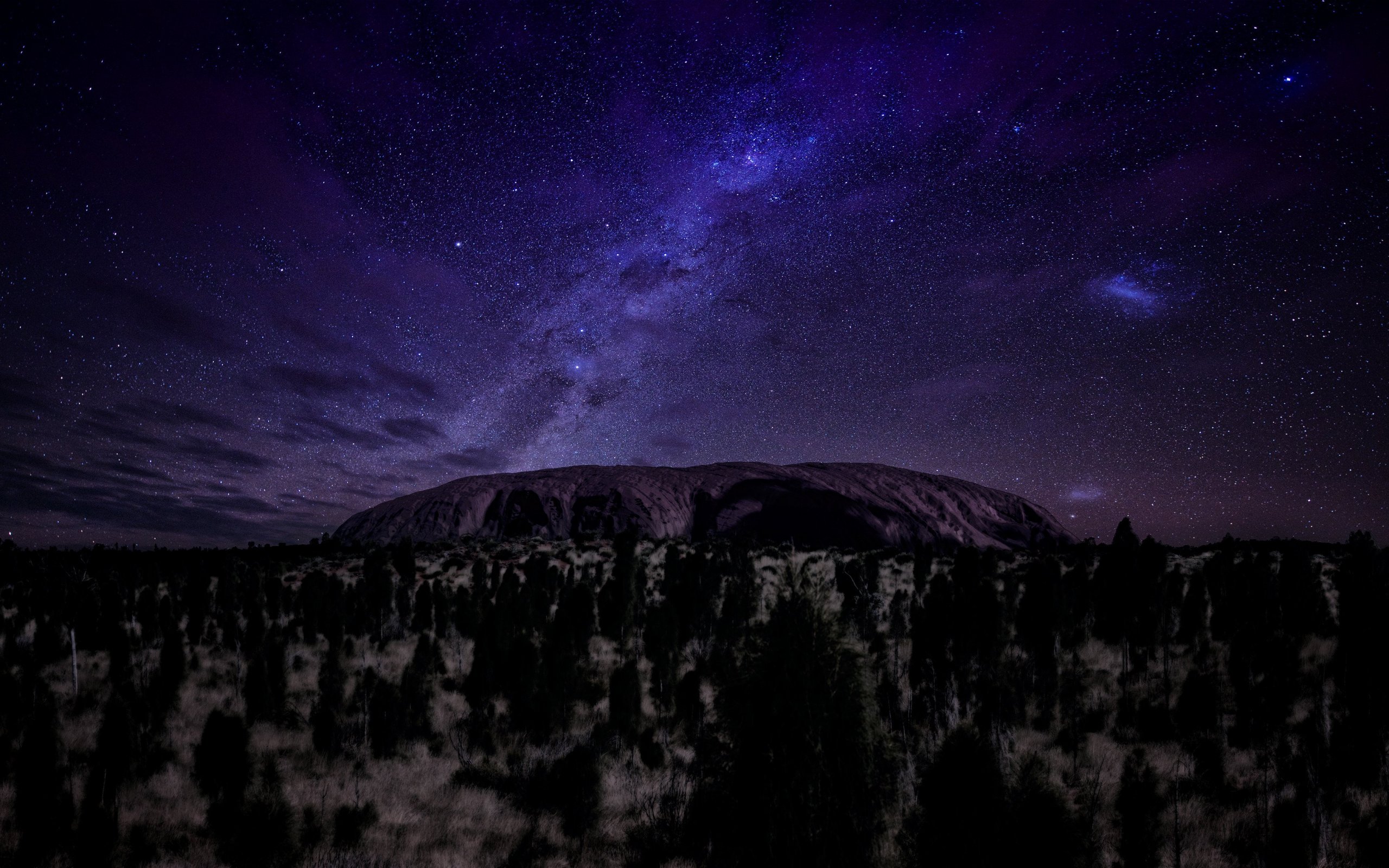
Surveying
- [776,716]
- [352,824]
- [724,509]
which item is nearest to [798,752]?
[776,716]

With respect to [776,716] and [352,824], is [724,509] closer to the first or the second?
[352,824]

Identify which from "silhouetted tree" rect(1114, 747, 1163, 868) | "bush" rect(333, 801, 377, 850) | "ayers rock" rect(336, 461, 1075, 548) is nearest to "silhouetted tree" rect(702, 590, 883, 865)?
"silhouetted tree" rect(1114, 747, 1163, 868)

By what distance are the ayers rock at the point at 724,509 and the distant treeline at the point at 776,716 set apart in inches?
→ 1385

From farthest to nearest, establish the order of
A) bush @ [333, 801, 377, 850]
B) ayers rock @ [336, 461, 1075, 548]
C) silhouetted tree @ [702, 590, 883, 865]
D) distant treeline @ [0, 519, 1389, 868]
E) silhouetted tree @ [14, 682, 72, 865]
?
1. ayers rock @ [336, 461, 1075, 548]
2. bush @ [333, 801, 377, 850]
3. silhouetted tree @ [14, 682, 72, 865]
4. distant treeline @ [0, 519, 1389, 868]
5. silhouetted tree @ [702, 590, 883, 865]

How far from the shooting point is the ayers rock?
2467 inches

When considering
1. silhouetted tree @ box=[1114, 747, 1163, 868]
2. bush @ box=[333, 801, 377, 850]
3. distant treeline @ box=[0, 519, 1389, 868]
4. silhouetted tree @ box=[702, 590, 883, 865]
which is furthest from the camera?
bush @ box=[333, 801, 377, 850]

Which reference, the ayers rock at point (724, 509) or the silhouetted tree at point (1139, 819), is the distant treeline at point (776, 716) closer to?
the silhouetted tree at point (1139, 819)

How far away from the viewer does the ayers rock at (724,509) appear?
6266cm

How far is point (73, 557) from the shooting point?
44.1 meters

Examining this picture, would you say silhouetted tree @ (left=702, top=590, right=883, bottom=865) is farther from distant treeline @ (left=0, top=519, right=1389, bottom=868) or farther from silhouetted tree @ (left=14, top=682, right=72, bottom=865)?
silhouetted tree @ (left=14, top=682, right=72, bottom=865)

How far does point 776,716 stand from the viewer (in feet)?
18.4

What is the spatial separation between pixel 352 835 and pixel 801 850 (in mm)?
5346

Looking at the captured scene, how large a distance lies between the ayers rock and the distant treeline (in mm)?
35184

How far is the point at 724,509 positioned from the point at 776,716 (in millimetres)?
61311
